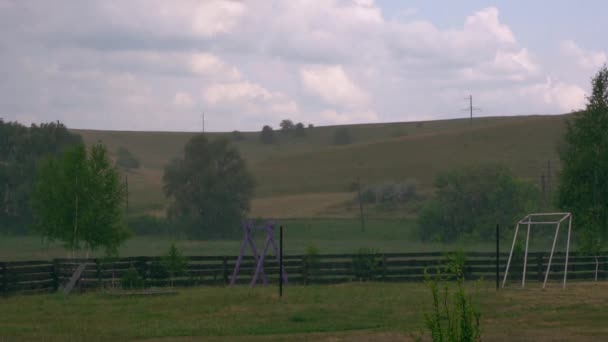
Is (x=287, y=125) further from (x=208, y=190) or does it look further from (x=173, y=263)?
(x=173, y=263)

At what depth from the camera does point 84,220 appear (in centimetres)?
2675

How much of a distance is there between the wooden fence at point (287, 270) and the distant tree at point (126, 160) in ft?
321

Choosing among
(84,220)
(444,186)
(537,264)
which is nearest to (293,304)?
(84,220)

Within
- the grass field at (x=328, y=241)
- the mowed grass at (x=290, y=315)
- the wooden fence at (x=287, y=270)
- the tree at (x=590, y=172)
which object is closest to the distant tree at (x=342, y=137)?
the grass field at (x=328, y=241)

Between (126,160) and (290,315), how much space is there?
11370cm

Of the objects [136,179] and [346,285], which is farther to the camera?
[136,179]

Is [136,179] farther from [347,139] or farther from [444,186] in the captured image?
[444,186]

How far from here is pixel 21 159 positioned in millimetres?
77000

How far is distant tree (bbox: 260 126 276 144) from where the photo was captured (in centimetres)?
15300

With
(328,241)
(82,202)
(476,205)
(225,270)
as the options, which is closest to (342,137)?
(476,205)

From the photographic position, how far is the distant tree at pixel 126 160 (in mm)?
124900

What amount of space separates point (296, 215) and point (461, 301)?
74.7m

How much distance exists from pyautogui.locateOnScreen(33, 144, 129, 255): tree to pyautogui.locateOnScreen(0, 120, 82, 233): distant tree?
4643 cm

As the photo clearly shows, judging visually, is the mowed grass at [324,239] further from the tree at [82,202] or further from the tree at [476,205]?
the tree at [82,202]
